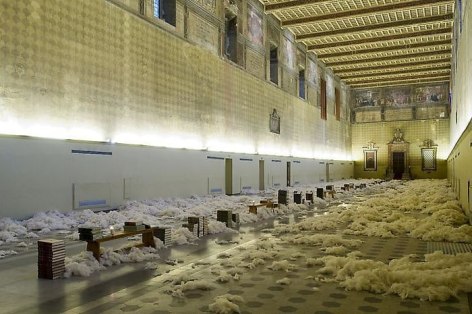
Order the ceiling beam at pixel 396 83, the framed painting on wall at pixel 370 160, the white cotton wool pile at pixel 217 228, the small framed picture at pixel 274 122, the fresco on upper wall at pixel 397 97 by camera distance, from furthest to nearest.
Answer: the framed painting on wall at pixel 370 160 < the fresco on upper wall at pixel 397 97 < the ceiling beam at pixel 396 83 < the small framed picture at pixel 274 122 < the white cotton wool pile at pixel 217 228

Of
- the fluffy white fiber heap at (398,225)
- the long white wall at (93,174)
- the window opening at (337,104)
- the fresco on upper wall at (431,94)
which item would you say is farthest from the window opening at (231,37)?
the fresco on upper wall at (431,94)

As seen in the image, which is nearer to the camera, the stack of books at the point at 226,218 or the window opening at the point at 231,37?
the stack of books at the point at 226,218

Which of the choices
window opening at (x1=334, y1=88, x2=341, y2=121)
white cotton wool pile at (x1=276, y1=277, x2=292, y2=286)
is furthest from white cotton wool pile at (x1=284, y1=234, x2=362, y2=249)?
window opening at (x1=334, y1=88, x2=341, y2=121)

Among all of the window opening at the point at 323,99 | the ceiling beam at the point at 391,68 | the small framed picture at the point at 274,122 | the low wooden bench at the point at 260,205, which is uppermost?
the ceiling beam at the point at 391,68

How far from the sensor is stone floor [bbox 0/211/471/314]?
160 inches

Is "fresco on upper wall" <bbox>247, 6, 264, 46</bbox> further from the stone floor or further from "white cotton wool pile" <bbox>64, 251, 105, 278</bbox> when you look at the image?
"white cotton wool pile" <bbox>64, 251, 105, 278</bbox>

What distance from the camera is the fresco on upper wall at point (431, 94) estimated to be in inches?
1534

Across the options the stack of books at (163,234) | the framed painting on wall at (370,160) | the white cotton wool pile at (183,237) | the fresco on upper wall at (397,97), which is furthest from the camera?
the framed painting on wall at (370,160)

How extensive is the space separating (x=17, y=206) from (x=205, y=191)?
8.64 metres

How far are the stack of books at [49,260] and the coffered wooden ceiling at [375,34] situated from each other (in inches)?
774

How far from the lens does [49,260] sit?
516 centimetres

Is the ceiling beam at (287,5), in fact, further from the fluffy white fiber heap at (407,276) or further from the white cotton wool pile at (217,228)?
the fluffy white fiber heap at (407,276)

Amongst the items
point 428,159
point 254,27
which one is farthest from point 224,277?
point 428,159

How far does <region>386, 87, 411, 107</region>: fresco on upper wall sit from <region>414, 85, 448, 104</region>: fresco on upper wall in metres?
0.77
